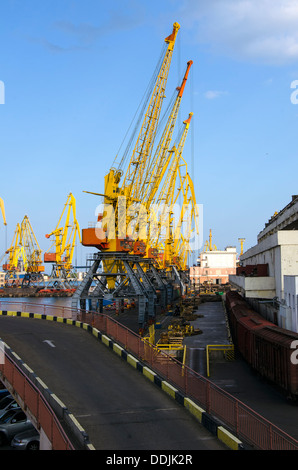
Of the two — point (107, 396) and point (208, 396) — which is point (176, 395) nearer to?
point (208, 396)

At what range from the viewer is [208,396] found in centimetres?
1580

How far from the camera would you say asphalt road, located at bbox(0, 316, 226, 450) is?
13.5m

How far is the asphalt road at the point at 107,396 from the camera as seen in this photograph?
13.5 metres

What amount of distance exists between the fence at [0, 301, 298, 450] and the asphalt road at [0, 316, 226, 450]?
882mm

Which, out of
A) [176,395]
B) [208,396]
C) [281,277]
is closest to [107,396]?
[176,395]

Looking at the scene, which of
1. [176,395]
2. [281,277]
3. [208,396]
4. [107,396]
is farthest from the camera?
[281,277]

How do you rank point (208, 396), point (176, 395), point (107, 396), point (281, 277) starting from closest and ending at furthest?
point (208, 396) < point (176, 395) < point (107, 396) < point (281, 277)

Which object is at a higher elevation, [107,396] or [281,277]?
[281,277]

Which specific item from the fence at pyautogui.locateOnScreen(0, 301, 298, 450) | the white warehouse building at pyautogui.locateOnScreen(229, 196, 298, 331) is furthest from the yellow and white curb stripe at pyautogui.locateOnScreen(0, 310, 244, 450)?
the white warehouse building at pyautogui.locateOnScreen(229, 196, 298, 331)

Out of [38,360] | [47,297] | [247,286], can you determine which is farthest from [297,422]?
[47,297]

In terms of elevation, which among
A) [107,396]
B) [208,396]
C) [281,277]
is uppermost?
[281,277]

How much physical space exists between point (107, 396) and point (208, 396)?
412 centimetres

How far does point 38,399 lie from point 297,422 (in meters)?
11.4

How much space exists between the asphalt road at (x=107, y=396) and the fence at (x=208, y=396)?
88cm
